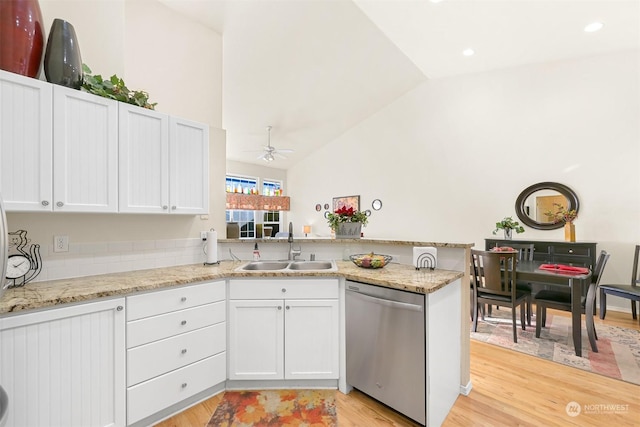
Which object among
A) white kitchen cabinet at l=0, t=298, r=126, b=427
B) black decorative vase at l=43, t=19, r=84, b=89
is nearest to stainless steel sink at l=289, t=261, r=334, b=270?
white kitchen cabinet at l=0, t=298, r=126, b=427

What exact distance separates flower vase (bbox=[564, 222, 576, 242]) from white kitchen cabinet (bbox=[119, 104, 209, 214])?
4986 millimetres

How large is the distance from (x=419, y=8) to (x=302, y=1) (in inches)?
54.0

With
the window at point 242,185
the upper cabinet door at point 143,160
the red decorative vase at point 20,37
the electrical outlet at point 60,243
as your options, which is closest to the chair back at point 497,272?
the upper cabinet door at point 143,160

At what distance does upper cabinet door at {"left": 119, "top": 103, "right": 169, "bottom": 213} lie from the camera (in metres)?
2.00

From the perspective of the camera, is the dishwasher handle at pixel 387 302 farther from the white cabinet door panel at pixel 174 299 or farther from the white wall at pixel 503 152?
the white wall at pixel 503 152

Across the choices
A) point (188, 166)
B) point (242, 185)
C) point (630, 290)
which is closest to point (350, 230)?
point (188, 166)

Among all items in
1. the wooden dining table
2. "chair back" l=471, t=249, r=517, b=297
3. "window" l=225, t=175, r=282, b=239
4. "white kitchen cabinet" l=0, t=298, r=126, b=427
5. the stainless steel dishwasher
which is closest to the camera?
"white kitchen cabinet" l=0, t=298, r=126, b=427

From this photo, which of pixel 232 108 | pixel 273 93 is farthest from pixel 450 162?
pixel 232 108

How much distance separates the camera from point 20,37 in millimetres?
1680

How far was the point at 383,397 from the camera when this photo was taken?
1.93 meters

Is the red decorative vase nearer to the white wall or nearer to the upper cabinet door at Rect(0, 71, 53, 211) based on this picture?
the upper cabinet door at Rect(0, 71, 53, 211)

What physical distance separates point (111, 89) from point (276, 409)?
8.21 feet

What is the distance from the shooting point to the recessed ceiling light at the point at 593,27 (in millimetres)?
3346

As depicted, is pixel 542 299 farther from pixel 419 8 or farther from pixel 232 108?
pixel 232 108
